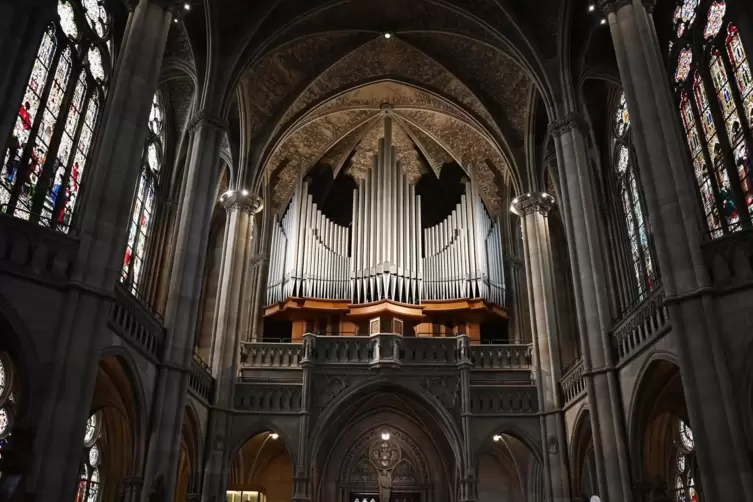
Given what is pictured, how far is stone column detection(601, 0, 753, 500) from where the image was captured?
9.66 m

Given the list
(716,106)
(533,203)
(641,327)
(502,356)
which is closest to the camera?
(641,327)

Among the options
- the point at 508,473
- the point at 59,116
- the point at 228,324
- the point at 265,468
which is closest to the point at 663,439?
the point at 508,473

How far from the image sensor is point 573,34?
1816 cm

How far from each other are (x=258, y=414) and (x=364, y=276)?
21.7ft

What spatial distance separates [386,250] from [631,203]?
8.75 m

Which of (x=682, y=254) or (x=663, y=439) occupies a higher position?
(x=682, y=254)

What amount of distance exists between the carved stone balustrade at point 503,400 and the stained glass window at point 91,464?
34.3 feet

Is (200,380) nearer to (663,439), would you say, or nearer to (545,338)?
(545,338)

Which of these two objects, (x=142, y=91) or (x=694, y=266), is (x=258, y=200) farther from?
(x=694, y=266)

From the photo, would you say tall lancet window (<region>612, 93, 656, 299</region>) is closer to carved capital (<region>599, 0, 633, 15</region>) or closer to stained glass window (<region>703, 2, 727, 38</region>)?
stained glass window (<region>703, 2, 727, 38</region>)

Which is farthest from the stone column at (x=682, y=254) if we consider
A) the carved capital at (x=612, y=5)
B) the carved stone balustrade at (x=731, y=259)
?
the carved stone balustrade at (x=731, y=259)

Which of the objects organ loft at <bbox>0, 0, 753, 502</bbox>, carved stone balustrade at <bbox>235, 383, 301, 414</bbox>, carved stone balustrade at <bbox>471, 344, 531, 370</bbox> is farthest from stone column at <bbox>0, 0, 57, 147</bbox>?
carved stone balustrade at <bbox>471, 344, 531, 370</bbox>

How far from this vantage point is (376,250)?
942 inches

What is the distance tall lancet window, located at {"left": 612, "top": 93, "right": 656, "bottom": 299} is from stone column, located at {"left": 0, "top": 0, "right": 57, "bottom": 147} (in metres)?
14.1
